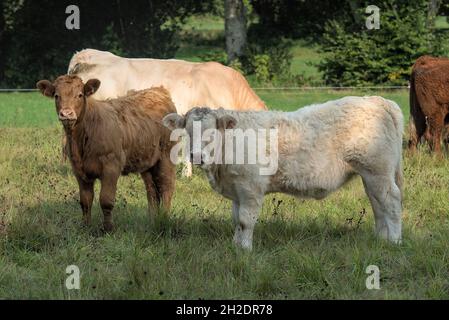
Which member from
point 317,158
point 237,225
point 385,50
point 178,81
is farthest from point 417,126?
point 385,50

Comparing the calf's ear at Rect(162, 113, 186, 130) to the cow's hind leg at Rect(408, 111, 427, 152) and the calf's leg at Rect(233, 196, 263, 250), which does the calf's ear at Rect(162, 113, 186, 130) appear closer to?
the calf's leg at Rect(233, 196, 263, 250)

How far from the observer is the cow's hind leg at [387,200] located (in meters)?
6.86

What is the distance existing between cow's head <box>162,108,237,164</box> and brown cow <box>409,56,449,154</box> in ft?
18.3

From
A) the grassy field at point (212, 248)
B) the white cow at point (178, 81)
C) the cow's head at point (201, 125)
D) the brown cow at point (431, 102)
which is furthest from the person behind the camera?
the brown cow at point (431, 102)

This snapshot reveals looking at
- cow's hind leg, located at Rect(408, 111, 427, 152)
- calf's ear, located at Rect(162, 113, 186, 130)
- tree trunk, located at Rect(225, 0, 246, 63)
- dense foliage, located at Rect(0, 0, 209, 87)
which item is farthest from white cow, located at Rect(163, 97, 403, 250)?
dense foliage, located at Rect(0, 0, 209, 87)

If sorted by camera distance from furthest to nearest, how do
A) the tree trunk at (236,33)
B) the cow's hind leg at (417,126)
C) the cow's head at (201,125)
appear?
the tree trunk at (236,33) < the cow's hind leg at (417,126) < the cow's head at (201,125)

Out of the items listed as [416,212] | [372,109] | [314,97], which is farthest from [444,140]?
[314,97]

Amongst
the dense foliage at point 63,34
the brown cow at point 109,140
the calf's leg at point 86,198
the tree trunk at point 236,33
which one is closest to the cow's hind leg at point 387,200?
the brown cow at point 109,140

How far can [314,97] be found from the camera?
2138 cm

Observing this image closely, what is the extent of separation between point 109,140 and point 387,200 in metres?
2.49

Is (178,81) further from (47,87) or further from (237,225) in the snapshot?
(237,225)

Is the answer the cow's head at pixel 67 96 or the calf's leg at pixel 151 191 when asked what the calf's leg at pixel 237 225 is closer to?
the calf's leg at pixel 151 191

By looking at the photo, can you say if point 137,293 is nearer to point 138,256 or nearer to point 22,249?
point 138,256

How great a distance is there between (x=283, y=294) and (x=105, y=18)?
26038 mm
